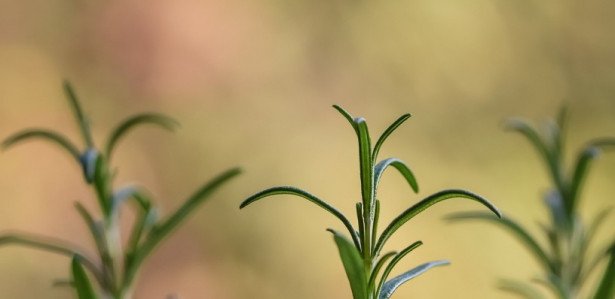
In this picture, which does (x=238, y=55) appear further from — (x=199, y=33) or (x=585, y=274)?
(x=585, y=274)

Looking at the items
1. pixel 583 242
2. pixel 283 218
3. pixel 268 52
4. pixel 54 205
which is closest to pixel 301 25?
pixel 268 52

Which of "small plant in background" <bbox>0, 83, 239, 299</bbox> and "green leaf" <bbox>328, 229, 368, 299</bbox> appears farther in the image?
"small plant in background" <bbox>0, 83, 239, 299</bbox>

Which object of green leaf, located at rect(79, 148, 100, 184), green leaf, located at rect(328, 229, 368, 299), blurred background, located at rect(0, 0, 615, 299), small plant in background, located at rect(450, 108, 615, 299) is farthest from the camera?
blurred background, located at rect(0, 0, 615, 299)

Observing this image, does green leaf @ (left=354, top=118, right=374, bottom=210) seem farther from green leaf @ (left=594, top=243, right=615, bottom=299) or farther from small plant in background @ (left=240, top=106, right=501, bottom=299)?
green leaf @ (left=594, top=243, right=615, bottom=299)

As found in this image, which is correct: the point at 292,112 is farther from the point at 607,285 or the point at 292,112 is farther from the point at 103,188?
the point at 607,285

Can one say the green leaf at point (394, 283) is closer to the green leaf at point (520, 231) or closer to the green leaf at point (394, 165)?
the green leaf at point (394, 165)

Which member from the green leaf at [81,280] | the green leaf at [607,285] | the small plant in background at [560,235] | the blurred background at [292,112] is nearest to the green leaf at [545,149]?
the small plant in background at [560,235]

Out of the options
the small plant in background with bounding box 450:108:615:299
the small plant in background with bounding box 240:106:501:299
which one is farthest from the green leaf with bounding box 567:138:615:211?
the small plant in background with bounding box 240:106:501:299
